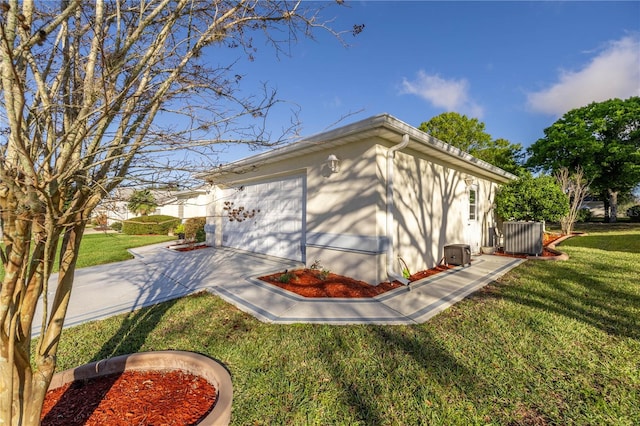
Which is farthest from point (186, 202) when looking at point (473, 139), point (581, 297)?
point (473, 139)

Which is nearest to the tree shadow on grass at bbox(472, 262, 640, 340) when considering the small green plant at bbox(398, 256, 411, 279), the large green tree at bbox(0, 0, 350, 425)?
the small green plant at bbox(398, 256, 411, 279)

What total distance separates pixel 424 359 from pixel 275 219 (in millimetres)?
6044

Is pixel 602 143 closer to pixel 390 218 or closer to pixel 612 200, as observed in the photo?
pixel 612 200

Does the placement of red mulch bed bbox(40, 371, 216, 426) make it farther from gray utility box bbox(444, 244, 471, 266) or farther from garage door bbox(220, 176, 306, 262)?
gray utility box bbox(444, 244, 471, 266)

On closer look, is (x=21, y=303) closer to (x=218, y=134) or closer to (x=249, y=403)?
(x=218, y=134)

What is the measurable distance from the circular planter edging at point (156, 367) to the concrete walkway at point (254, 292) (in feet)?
4.83

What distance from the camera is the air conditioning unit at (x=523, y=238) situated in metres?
8.33

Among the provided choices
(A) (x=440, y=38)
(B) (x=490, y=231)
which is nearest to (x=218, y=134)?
(A) (x=440, y=38)

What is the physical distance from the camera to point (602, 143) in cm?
1947

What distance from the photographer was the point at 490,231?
1045 centimetres

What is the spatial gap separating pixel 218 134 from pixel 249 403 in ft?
7.05

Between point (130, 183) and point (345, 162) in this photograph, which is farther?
point (345, 162)

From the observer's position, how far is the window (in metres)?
9.25

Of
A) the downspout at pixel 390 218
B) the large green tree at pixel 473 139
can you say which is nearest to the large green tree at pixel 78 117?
the downspout at pixel 390 218
